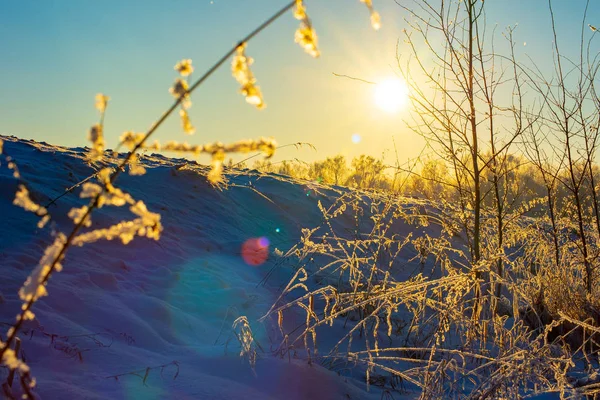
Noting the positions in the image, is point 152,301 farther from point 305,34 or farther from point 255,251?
point 305,34

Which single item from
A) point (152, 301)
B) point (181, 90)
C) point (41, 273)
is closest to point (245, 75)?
point (181, 90)

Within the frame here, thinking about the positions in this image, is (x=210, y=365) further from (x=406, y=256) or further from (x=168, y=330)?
(x=406, y=256)

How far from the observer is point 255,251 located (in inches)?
217

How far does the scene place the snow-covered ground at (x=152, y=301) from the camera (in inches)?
76.0

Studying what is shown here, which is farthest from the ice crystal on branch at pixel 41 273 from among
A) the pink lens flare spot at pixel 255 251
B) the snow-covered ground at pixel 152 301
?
the pink lens flare spot at pixel 255 251

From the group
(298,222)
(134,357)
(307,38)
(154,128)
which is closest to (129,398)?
(134,357)

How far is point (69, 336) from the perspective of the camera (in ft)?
7.14

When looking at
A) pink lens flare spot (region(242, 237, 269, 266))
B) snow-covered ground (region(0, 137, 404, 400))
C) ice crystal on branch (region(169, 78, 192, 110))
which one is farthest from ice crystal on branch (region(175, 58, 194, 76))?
pink lens flare spot (region(242, 237, 269, 266))

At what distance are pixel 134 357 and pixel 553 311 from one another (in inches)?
140

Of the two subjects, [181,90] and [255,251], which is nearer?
[181,90]

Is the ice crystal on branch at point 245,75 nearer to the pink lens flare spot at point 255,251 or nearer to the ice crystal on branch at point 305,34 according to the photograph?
the ice crystal on branch at point 305,34

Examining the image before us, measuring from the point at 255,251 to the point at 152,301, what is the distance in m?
2.41

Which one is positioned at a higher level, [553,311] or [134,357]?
[553,311]

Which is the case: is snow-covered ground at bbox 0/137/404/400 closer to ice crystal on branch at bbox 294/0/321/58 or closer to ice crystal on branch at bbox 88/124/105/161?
ice crystal on branch at bbox 88/124/105/161
